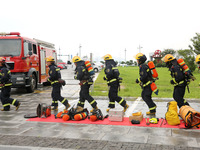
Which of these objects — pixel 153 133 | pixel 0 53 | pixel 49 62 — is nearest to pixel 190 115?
pixel 153 133

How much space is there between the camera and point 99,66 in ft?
135

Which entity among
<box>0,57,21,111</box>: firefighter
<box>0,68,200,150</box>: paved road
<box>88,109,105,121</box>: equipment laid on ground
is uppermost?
<box>0,57,21,111</box>: firefighter

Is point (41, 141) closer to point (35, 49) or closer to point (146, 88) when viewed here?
point (146, 88)

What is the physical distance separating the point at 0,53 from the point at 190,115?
403 inches

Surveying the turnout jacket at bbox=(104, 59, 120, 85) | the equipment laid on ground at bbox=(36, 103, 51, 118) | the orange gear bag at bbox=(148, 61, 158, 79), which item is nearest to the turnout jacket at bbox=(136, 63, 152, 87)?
the orange gear bag at bbox=(148, 61, 158, 79)

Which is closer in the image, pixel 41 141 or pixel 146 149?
pixel 146 149

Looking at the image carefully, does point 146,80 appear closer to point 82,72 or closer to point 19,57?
point 82,72

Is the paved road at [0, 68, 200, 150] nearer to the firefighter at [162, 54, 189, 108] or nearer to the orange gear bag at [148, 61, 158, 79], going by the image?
the firefighter at [162, 54, 189, 108]

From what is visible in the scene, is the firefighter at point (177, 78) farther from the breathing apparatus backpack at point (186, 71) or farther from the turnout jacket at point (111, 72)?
the turnout jacket at point (111, 72)

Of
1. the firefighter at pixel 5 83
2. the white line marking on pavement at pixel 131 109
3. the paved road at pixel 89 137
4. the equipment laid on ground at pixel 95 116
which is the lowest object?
the white line marking on pavement at pixel 131 109

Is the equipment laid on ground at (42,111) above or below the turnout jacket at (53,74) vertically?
below

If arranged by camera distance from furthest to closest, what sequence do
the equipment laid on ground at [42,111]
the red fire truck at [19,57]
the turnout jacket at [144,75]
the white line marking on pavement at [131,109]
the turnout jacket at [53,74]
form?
the red fire truck at [19,57] → the turnout jacket at [53,74] → the white line marking on pavement at [131,109] → the equipment laid on ground at [42,111] → the turnout jacket at [144,75]


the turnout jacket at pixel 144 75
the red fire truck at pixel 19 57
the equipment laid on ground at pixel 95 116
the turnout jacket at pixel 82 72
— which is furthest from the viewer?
the red fire truck at pixel 19 57

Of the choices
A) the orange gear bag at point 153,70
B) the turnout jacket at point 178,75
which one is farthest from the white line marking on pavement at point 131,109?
the turnout jacket at point 178,75
